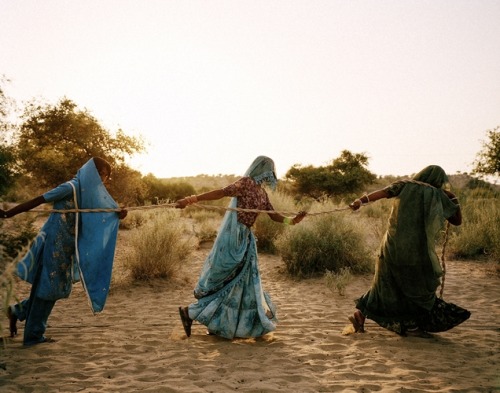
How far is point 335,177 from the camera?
2848 cm

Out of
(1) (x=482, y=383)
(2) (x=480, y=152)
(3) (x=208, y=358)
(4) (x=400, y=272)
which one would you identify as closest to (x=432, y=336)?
(4) (x=400, y=272)

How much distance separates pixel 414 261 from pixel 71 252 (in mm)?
3857

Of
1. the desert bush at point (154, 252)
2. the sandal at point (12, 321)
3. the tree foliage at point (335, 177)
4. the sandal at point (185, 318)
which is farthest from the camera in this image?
the tree foliage at point (335, 177)

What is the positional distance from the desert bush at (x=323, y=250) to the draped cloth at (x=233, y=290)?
418 cm

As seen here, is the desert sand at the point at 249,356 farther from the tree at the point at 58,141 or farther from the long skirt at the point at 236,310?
the tree at the point at 58,141

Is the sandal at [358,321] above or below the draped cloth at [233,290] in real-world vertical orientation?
below

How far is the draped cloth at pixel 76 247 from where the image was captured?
4.51 metres

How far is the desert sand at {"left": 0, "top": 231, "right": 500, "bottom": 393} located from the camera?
3.84 metres

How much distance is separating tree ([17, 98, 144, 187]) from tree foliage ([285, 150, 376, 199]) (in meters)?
16.1

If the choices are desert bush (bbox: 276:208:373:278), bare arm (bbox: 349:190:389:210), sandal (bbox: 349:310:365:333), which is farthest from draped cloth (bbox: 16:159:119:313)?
desert bush (bbox: 276:208:373:278)

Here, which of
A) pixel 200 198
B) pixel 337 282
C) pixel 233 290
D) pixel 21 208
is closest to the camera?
pixel 21 208

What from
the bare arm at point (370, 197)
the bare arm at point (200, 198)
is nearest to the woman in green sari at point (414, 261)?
the bare arm at point (370, 197)

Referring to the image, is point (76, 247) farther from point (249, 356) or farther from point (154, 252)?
point (154, 252)

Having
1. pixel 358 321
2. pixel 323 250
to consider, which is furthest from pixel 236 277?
pixel 323 250
